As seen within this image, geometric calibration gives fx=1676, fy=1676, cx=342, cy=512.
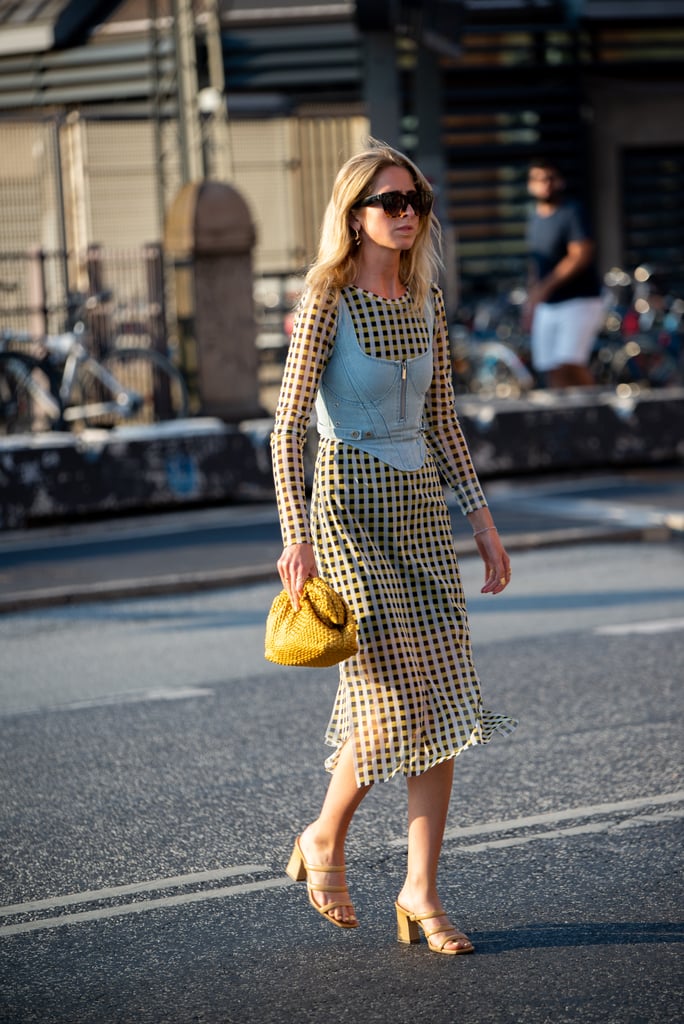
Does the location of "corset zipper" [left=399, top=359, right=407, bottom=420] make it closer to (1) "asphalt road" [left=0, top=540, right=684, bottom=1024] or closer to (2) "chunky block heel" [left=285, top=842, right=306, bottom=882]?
(2) "chunky block heel" [left=285, top=842, right=306, bottom=882]

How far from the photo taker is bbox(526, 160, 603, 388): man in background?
13.5 metres

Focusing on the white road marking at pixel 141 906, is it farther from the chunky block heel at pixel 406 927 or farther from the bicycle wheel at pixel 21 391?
the bicycle wheel at pixel 21 391

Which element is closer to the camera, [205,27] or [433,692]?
[433,692]

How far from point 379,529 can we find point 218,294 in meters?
10.7

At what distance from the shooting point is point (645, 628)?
792 cm

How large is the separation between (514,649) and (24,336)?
867 cm

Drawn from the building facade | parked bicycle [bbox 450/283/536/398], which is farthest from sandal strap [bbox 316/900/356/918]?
the building facade

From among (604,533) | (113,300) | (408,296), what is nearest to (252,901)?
(408,296)

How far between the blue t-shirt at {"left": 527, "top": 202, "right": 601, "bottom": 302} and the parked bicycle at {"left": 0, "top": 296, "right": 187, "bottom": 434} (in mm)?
3291

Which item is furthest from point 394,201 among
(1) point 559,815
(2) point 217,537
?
(2) point 217,537

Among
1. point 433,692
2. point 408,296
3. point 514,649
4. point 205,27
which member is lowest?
point 514,649

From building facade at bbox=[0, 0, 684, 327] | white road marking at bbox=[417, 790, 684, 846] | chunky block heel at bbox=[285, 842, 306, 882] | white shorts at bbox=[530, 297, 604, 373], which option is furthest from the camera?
building facade at bbox=[0, 0, 684, 327]

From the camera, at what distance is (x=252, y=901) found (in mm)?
4434

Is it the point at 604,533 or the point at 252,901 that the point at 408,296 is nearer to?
the point at 252,901
